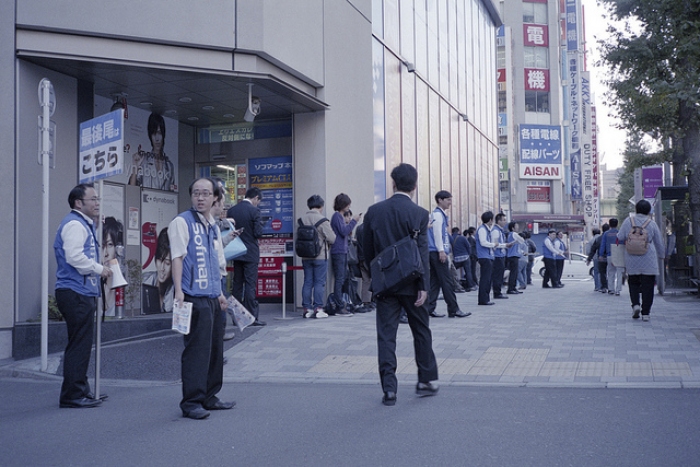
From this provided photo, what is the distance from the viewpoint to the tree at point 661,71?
41.5ft

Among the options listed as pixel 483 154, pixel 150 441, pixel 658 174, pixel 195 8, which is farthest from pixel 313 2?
pixel 483 154

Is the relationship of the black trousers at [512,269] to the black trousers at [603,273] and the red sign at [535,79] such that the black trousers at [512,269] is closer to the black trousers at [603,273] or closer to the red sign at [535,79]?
the black trousers at [603,273]

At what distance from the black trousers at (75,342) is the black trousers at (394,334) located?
2426 millimetres

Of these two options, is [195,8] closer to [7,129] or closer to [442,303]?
[7,129]

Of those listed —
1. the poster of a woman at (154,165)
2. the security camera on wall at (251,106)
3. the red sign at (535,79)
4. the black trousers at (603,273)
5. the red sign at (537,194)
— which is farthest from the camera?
the red sign at (535,79)

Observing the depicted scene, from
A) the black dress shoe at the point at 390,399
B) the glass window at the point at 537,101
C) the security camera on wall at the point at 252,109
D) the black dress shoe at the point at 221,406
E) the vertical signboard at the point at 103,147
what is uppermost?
the glass window at the point at 537,101

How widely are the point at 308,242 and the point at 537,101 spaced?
1877 inches

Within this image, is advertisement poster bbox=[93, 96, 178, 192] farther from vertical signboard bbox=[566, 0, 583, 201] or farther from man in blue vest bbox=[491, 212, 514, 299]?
vertical signboard bbox=[566, 0, 583, 201]

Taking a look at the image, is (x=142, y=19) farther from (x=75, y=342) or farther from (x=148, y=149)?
(x=75, y=342)

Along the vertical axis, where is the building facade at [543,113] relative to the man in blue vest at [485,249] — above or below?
above

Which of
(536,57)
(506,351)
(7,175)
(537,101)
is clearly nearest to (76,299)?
(7,175)

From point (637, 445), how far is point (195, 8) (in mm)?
7853

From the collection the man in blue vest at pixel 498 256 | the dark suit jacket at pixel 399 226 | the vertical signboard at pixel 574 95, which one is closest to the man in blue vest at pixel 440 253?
the man in blue vest at pixel 498 256

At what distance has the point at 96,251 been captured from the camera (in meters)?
6.29
